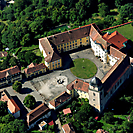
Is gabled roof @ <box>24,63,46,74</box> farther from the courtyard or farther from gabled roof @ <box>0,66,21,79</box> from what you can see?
the courtyard

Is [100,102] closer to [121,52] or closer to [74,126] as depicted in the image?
[74,126]

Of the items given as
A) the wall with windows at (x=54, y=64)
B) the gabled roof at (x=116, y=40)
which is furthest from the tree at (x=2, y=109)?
the gabled roof at (x=116, y=40)

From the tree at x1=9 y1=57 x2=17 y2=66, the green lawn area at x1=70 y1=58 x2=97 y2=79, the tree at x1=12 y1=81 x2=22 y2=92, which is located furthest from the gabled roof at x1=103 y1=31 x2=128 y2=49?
the tree at x1=12 y1=81 x2=22 y2=92

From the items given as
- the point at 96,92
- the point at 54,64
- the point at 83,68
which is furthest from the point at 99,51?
the point at 96,92

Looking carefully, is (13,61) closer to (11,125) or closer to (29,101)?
(29,101)

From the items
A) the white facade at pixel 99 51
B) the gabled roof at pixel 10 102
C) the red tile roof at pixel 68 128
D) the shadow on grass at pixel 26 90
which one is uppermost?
the white facade at pixel 99 51

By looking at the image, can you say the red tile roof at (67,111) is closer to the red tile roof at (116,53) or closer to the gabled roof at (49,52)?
the gabled roof at (49,52)

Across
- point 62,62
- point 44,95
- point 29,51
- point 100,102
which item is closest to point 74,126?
point 100,102
